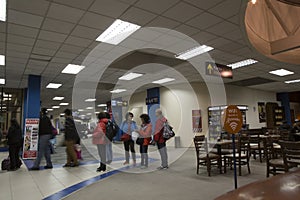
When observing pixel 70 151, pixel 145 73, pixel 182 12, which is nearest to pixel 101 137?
pixel 70 151

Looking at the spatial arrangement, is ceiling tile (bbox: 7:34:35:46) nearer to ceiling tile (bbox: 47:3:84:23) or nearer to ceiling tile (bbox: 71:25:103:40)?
ceiling tile (bbox: 71:25:103:40)

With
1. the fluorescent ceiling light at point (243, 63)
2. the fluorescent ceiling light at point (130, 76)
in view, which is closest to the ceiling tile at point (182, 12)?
the fluorescent ceiling light at point (243, 63)

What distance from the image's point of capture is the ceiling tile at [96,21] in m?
3.74

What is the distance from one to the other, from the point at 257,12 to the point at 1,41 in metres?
6.53

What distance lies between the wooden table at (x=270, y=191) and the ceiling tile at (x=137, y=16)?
3084 mm

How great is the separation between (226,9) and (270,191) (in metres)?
3.01

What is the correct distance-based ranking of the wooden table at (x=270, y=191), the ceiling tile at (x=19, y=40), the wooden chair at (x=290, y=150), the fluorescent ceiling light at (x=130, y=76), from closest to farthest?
the wooden table at (x=270, y=191), the wooden chair at (x=290, y=150), the ceiling tile at (x=19, y=40), the fluorescent ceiling light at (x=130, y=76)

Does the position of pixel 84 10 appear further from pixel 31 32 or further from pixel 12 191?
pixel 12 191

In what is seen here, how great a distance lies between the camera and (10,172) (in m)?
5.23

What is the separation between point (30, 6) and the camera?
A: 133 inches

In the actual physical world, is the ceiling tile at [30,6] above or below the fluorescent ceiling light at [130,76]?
above

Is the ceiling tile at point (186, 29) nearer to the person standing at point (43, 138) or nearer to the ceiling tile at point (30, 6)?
the ceiling tile at point (30, 6)

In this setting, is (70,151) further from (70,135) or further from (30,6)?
(30,6)

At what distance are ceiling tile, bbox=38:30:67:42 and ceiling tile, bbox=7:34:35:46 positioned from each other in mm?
345
